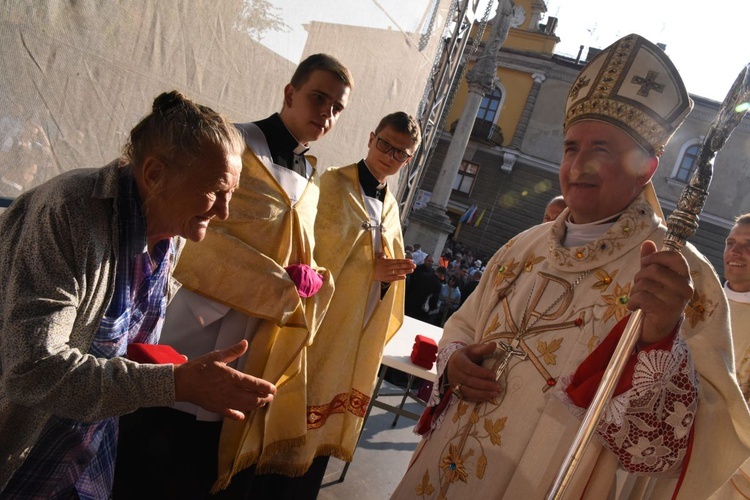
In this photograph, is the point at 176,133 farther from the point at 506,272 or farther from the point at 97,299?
the point at 506,272

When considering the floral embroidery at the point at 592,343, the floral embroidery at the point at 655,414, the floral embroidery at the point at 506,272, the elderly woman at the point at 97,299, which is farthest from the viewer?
the floral embroidery at the point at 506,272

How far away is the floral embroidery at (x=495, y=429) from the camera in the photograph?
1650 mm

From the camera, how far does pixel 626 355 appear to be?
3.69 ft

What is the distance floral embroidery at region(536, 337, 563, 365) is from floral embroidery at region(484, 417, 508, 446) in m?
0.23

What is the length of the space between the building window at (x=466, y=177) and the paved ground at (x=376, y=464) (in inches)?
807

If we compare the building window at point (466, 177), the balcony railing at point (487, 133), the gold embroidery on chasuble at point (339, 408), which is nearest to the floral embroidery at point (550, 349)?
the gold embroidery on chasuble at point (339, 408)

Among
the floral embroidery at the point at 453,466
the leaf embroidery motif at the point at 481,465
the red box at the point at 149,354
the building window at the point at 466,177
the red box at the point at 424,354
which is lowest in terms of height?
the red box at the point at 424,354

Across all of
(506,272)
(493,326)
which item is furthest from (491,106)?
(493,326)

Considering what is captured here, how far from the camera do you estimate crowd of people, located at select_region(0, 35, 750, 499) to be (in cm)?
123

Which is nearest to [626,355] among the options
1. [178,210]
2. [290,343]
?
[178,210]

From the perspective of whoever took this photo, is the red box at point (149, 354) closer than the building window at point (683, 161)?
Yes

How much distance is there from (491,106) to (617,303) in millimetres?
24772

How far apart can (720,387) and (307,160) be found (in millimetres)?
1994

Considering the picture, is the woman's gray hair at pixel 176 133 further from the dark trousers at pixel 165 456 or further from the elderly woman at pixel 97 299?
the dark trousers at pixel 165 456
